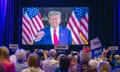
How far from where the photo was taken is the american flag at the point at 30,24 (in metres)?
14.0

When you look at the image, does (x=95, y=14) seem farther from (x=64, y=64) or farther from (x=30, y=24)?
(x=64, y=64)

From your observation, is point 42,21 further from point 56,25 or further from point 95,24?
point 95,24

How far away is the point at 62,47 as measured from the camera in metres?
9.80

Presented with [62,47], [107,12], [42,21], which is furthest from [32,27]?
[62,47]

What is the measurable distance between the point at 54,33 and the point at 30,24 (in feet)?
3.01

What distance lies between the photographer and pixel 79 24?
14156 mm

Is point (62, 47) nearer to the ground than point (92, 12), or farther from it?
nearer to the ground

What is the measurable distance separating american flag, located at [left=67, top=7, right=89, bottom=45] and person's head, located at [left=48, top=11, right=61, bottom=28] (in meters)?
0.41

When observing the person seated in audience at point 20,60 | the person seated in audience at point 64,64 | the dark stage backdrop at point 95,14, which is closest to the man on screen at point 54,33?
the dark stage backdrop at point 95,14

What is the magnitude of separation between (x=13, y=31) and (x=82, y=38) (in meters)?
2.46

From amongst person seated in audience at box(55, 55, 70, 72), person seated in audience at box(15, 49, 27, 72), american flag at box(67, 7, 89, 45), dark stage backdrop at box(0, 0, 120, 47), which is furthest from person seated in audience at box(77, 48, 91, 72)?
dark stage backdrop at box(0, 0, 120, 47)

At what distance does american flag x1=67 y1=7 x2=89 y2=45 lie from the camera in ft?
46.1

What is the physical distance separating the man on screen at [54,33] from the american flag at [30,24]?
0.21m

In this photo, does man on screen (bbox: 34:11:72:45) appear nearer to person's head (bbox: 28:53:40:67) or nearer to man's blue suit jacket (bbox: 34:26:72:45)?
man's blue suit jacket (bbox: 34:26:72:45)
